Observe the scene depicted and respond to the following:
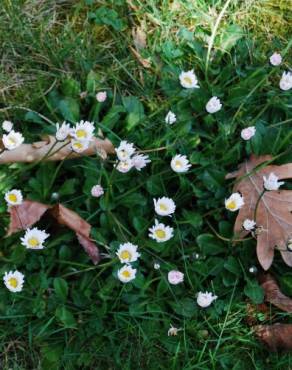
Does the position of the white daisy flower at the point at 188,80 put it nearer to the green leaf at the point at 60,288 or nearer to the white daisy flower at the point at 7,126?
the white daisy flower at the point at 7,126

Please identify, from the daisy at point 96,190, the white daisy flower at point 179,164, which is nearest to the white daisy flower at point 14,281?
the daisy at point 96,190

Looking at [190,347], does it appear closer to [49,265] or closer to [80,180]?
[49,265]

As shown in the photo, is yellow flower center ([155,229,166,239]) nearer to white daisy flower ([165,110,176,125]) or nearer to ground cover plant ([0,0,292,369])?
ground cover plant ([0,0,292,369])

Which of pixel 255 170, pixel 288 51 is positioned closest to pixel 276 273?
pixel 255 170

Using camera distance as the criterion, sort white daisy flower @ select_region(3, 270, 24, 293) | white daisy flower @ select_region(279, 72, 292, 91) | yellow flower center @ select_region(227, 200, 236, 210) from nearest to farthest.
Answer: white daisy flower @ select_region(3, 270, 24, 293), yellow flower center @ select_region(227, 200, 236, 210), white daisy flower @ select_region(279, 72, 292, 91)

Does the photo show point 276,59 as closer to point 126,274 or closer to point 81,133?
point 81,133

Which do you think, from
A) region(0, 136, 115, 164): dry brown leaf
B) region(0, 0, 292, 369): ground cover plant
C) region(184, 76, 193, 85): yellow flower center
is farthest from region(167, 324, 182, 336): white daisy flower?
region(184, 76, 193, 85): yellow flower center

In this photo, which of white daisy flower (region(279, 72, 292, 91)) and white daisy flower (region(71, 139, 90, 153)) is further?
white daisy flower (region(279, 72, 292, 91))
